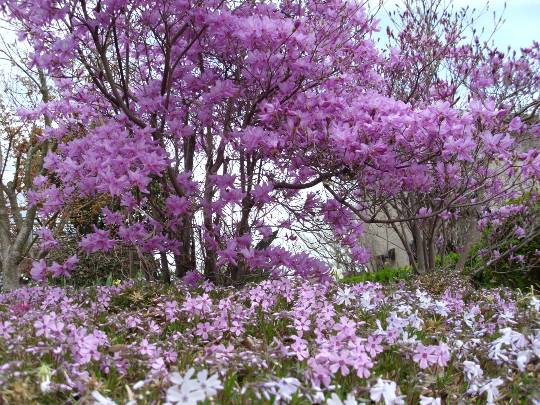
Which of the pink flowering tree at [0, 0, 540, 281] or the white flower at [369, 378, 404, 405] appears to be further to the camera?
the pink flowering tree at [0, 0, 540, 281]

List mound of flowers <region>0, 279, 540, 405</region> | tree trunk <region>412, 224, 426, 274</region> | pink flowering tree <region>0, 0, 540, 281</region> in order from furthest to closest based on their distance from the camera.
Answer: tree trunk <region>412, 224, 426, 274</region> < pink flowering tree <region>0, 0, 540, 281</region> < mound of flowers <region>0, 279, 540, 405</region>

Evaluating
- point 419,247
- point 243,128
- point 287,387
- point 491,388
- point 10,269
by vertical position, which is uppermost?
point 243,128

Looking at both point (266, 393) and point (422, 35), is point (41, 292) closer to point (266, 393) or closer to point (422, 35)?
point (266, 393)

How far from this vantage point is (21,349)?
246 cm

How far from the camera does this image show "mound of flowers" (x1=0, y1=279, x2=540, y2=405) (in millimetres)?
1996

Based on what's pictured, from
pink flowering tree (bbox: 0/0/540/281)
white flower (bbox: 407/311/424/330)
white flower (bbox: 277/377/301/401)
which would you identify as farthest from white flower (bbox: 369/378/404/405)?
pink flowering tree (bbox: 0/0/540/281)

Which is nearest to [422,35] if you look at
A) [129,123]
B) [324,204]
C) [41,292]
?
[324,204]

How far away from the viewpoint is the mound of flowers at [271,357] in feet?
6.55

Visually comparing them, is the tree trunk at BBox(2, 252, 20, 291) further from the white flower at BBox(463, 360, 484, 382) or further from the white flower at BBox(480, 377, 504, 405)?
the white flower at BBox(480, 377, 504, 405)

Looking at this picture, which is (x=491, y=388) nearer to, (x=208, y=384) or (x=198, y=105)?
(x=208, y=384)

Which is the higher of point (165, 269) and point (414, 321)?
point (165, 269)

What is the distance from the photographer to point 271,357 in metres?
2.38

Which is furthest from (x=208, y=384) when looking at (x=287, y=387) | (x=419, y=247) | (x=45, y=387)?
(x=419, y=247)

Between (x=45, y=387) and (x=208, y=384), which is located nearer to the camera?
(x=208, y=384)
